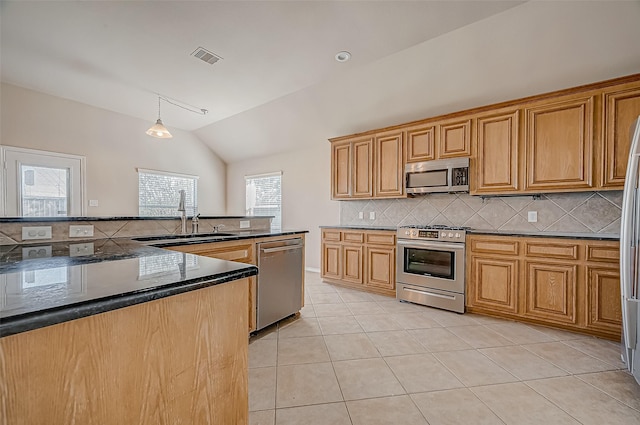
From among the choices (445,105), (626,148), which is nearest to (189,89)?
(445,105)

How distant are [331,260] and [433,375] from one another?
8.00 ft

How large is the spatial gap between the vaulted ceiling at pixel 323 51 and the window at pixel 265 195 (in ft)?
6.67

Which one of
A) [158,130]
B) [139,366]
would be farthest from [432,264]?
[158,130]

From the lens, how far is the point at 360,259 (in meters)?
3.92

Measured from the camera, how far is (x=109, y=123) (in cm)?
478

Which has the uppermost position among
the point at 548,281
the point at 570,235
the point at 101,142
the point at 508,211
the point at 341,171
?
the point at 101,142

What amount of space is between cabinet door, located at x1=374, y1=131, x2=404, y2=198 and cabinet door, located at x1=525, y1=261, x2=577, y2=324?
175cm

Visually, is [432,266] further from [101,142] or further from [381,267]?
[101,142]

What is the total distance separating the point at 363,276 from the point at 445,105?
8.41 ft

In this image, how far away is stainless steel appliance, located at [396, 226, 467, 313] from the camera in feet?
10.1

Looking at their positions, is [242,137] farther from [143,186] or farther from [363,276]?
[363,276]

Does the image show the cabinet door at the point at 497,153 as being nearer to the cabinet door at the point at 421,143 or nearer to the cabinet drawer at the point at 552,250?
the cabinet door at the point at 421,143

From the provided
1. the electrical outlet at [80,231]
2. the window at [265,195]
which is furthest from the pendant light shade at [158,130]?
the window at [265,195]

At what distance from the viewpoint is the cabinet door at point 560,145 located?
264 centimetres
